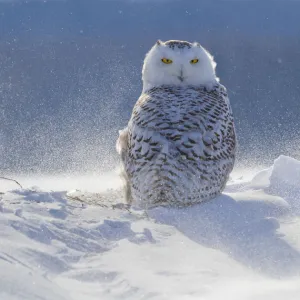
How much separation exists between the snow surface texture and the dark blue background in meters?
28.0

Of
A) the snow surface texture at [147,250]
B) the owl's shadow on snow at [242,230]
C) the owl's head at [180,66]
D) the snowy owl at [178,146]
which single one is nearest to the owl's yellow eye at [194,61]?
the owl's head at [180,66]

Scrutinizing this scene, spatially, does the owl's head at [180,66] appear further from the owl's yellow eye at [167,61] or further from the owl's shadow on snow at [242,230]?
the owl's shadow on snow at [242,230]

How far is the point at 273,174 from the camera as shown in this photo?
21.7 ft

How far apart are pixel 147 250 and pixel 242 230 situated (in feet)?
3.53

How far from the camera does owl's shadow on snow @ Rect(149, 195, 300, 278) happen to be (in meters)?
4.20

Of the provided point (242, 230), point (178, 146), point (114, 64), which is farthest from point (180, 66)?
point (114, 64)

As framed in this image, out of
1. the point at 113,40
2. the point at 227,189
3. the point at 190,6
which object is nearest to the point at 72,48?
the point at 113,40

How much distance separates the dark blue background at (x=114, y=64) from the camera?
52062 millimetres

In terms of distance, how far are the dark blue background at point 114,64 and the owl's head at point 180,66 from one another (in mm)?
25921

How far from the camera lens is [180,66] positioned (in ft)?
22.5

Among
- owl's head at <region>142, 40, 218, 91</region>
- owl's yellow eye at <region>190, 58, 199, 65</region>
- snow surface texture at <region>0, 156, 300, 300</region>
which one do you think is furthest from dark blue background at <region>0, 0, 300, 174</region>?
snow surface texture at <region>0, 156, 300, 300</region>

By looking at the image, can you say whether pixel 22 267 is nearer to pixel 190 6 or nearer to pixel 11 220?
pixel 11 220

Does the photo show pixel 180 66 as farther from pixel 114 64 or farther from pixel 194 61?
pixel 114 64

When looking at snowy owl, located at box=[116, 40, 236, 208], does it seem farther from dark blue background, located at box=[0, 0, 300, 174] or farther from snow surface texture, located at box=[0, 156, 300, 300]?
dark blue background, located at box=[0, 0, 300, 174]
